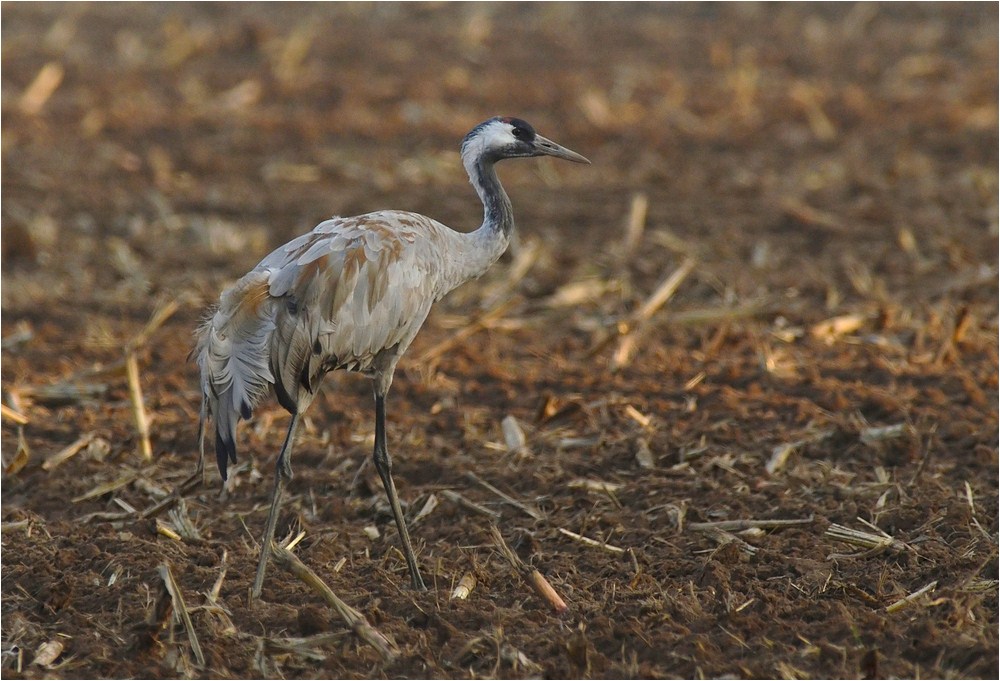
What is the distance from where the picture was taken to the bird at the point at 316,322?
5305mm

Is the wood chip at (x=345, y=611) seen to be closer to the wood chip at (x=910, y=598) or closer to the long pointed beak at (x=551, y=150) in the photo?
the wood chip at (x=910, y=598)

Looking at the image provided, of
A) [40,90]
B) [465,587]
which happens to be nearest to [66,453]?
[465,587]

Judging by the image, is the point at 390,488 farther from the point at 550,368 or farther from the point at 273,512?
the point at 550,368

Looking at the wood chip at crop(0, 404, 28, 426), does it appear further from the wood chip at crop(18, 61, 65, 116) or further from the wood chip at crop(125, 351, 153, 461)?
the wood chip at crop(18, 61, 65, 116)

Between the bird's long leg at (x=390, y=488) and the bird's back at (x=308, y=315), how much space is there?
0.31m

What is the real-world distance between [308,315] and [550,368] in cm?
282

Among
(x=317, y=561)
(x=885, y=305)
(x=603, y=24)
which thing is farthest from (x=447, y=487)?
(x=603, y=24)

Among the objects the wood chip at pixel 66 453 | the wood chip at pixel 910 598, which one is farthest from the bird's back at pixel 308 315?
the wood chip at pixel 910 598

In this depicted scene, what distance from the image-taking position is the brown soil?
4934 mm

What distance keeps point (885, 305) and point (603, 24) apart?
35.9ft

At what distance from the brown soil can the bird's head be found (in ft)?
5.08

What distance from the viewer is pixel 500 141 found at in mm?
6070

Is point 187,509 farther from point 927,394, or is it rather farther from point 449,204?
point 449,204

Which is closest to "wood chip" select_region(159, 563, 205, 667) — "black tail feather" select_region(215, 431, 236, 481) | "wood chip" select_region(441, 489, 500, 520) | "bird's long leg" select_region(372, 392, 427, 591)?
"black tail feather" select_region(215, 431, 236, 481)
